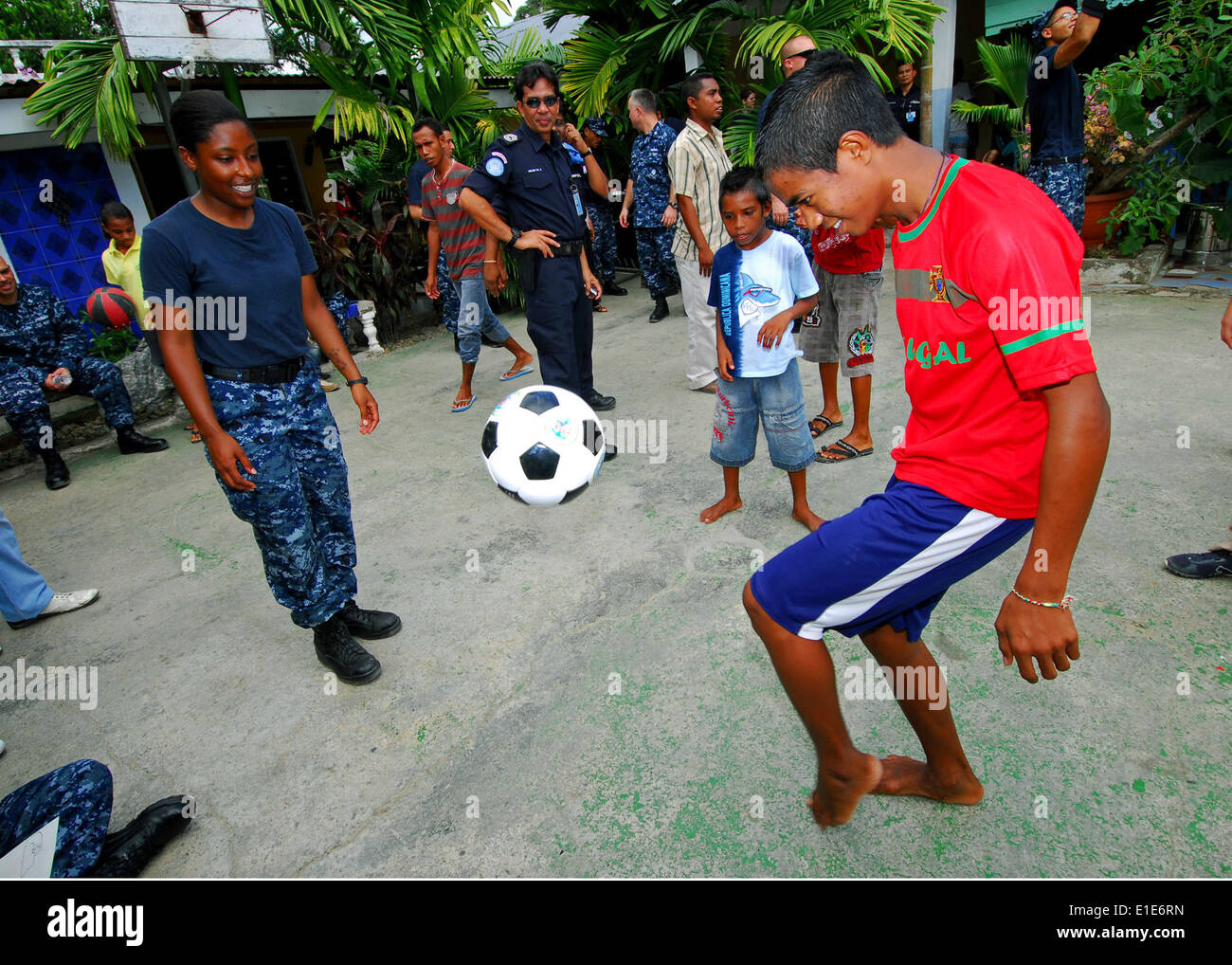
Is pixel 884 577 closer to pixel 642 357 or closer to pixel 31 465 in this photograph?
pixel 642 357

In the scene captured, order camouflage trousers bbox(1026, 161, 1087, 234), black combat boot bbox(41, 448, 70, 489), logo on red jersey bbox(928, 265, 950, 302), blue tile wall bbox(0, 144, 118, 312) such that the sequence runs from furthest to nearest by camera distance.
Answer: blue tile wall bbox(0, 144, 118, 312) < black combat boot bbox(41, 448, 70, 489) < camouflage trousers bbox(1026, 161, 1087, 234) < logo on red jersey bbox(928, 265, 950, 302)

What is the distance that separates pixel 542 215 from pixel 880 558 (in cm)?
312

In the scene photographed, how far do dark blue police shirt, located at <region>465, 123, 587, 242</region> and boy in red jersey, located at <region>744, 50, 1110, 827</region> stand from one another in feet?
8.33

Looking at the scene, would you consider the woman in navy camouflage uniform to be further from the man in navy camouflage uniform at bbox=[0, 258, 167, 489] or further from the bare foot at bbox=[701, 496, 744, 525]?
the man in navy camouflage uniform at bbox=[0, 258, 167, 489]

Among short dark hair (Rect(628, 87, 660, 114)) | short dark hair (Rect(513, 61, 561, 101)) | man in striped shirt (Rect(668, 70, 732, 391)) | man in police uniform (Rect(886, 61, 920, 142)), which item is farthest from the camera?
man in police uniform (Rect(886, 61, 920, 142))

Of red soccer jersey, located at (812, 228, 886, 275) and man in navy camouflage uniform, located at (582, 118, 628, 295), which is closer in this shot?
red soccer jersey, located at (812, 228, 886, 275)

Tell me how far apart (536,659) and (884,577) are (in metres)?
1.55

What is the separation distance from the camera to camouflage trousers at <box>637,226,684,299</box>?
281 inches

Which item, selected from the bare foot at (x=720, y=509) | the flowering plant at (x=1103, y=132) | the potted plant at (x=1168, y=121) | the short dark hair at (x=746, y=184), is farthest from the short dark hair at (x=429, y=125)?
the potted plant at (x=1168, y=121)

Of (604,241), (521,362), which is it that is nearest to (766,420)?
(521,362)

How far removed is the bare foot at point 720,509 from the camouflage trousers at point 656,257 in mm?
4167

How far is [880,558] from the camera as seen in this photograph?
4.98 ft

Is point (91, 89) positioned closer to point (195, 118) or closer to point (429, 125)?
point (429, 125)

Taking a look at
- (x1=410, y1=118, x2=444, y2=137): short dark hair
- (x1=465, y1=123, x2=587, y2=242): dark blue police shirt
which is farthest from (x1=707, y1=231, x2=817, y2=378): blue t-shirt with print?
(x1=410, y1=118, x2=444, y2=137): short dark hair
